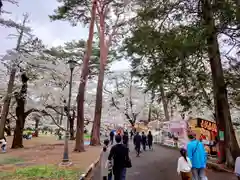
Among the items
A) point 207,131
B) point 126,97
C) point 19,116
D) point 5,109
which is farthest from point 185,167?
point 126,97

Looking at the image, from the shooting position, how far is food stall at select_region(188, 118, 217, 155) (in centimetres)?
1438

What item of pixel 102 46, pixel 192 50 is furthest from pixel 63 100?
pixel 192 50

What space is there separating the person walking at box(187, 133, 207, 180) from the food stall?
9.07 m

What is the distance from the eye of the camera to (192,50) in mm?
8055

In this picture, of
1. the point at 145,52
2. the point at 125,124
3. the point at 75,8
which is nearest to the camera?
the point at 145,52

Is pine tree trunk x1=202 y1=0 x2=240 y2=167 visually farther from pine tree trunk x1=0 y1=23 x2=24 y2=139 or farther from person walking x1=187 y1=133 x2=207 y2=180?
pine tree trunk x1=0 y1=23 x2=24 y2=139

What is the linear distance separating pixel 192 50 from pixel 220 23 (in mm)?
1585

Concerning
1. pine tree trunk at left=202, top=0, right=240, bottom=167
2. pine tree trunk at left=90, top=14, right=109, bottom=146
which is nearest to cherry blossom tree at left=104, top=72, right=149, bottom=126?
pine tree trunk at left=90, top=14, right=109, bottom=146

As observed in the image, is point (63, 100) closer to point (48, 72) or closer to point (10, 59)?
point (48, 72)

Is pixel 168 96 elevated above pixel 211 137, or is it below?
above

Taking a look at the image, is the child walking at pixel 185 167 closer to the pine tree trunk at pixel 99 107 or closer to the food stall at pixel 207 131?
the food stall at pixel 207 131

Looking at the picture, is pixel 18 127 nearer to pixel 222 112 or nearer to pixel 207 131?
pixel 207 131

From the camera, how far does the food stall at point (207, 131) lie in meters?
14.4

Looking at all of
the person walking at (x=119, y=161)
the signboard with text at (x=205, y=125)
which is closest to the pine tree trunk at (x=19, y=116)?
the signboard with text at (x=205, y=125)
